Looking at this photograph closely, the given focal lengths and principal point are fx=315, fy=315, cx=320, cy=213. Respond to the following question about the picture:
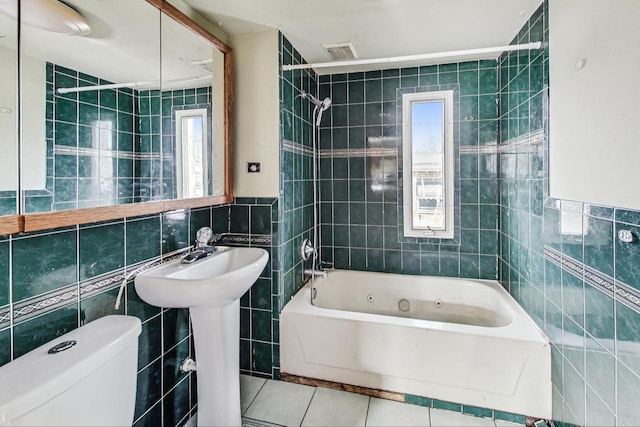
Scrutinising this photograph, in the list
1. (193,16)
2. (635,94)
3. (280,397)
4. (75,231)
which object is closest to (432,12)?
(635,94)

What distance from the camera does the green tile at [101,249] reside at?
1245mm

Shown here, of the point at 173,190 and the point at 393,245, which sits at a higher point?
the point at 173,190

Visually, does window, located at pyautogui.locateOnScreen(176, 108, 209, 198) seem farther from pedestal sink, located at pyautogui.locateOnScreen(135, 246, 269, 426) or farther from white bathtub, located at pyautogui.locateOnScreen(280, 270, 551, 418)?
white bathtub, located at pyautogui.locateOnScreen(280, 270, 551, 418)

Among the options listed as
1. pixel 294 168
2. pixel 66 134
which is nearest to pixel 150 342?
pixel 66 134

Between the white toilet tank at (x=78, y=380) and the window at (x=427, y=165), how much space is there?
7.28 feet

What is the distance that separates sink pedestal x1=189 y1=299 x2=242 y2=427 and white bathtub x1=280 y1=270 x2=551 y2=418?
0.47 metres

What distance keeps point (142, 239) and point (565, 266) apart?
6.76ft

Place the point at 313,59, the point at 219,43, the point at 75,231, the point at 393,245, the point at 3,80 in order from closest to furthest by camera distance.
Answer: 1. the point at 3,80
2. the point at 75,231
3. the point at 219,43
4. the point at 313,59
5. the point at 393,245

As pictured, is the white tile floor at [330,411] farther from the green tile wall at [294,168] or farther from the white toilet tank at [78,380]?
the white toilet tank at [78,380]

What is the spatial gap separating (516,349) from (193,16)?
260 centimetres

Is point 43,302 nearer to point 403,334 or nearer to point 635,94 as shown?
point 403,334

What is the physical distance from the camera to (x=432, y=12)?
1846 mm

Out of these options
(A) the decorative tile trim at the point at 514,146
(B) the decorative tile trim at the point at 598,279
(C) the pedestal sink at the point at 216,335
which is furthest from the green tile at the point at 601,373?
(C) the pedestal sink at the point at 216,335

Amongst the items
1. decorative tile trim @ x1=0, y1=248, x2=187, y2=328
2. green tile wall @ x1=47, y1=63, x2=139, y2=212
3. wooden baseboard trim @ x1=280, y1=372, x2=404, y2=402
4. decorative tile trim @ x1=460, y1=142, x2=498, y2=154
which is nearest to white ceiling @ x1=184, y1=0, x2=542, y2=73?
decorative tile trim @ x1=460, y1=142, x2=498, y2=154
